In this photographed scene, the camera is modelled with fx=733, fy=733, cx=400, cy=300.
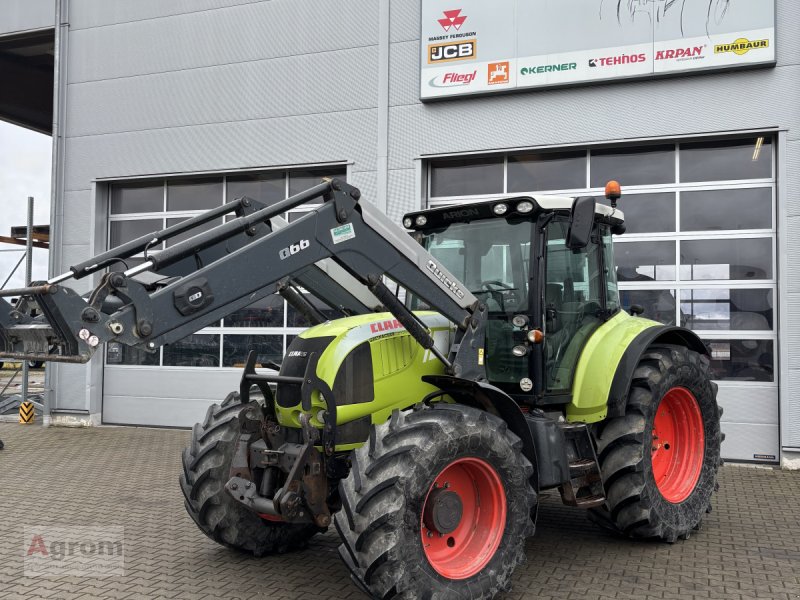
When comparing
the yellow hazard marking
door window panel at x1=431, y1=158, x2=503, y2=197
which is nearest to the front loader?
door window panel at x1=431, y1=158, x2=503, y2=197

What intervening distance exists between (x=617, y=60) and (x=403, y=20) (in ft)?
10.4

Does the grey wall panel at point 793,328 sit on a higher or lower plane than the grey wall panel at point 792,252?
lower

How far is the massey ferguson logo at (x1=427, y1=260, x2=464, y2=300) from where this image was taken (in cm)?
483

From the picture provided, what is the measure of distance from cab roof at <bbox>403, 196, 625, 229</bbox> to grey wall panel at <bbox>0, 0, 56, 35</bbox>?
1023 cm

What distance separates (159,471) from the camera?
8.65 meters

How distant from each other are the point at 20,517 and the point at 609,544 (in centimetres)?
507

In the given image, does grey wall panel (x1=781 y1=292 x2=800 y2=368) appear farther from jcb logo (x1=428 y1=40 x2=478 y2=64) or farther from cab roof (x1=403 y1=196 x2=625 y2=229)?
jcb logo (x1=428 y1=40 x2=478 y2=64)

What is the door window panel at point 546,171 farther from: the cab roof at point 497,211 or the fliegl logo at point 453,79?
the cab roof at point 497,211

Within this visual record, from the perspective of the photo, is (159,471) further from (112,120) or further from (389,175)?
(112,120)

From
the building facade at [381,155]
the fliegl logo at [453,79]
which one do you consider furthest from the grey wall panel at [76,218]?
the fliegl logo at [453,79]

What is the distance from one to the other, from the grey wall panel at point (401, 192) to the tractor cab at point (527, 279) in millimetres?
4757

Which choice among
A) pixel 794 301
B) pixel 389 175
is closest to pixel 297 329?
pixel 389 175

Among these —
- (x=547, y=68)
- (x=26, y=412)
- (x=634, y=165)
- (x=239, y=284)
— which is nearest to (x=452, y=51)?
(x=547, y=68)

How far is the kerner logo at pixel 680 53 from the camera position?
29.5 ft
